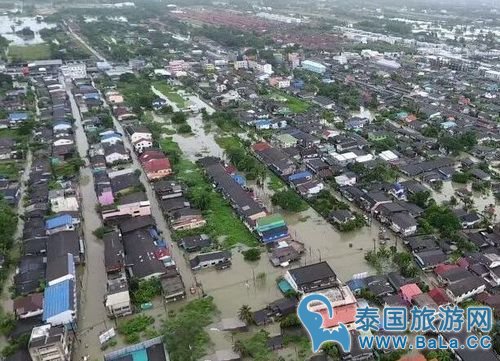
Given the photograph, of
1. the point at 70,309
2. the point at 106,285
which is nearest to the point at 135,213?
the point at 106,285

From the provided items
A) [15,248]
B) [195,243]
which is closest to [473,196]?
[195,243]

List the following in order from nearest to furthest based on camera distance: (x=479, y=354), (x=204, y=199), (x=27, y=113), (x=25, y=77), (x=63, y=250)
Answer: (x=479, y=354)
(x=63, y=250)
(x=204, y=199)
(x=27, y=113)
(x=25, y=77)

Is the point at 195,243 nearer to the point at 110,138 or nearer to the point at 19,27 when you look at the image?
the point at 110,138

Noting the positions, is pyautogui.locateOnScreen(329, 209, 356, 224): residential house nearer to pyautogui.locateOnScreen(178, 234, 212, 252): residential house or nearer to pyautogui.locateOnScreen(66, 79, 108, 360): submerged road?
pyautogui.locateOnScreen(178, 234, 212, 252): residential house

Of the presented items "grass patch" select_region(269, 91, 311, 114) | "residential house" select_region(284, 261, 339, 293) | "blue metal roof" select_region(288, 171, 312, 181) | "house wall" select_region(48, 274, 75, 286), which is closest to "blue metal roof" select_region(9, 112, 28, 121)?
"grass patch" select_region(269, 91, 311, 114)

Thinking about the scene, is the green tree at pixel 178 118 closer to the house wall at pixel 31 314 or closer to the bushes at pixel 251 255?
the bushes at pixel 251 255

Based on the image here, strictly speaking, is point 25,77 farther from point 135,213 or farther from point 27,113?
point 135,213
